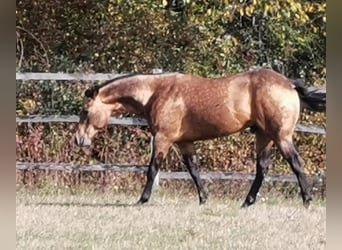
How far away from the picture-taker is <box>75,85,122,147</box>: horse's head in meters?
4.24

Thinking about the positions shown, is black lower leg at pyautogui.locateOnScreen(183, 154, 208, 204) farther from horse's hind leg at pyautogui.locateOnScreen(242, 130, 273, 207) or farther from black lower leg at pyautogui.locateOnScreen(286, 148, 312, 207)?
black lower leg at pyautogui.locateOnScreen(286, 148, 312, 207)

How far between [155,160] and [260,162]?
63 centimetres

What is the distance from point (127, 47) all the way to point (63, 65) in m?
0.41

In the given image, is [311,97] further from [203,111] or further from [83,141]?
[83,141]

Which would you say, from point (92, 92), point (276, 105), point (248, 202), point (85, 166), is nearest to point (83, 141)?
point (85, 166)

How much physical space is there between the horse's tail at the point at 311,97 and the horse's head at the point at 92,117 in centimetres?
113

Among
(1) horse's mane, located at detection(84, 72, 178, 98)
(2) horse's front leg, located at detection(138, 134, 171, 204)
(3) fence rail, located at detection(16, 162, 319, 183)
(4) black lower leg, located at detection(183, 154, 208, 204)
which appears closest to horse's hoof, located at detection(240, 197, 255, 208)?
(3) fence rail, located at detection(16, 162, 319, 183)

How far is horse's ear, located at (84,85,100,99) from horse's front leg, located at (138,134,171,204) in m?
0.45

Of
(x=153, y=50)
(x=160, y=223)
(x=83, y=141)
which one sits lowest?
(x=160, y=223)

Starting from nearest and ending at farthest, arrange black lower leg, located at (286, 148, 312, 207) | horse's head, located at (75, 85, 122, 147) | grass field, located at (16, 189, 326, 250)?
1. grass field, located at (16, 189, 326, 250)
2. black lower leg, located at (286, 148, 312, 207)
3. horse's head, located at (75, 85, 122, 147)

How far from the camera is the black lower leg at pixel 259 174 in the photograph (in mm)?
4152

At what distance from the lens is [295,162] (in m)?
4.14

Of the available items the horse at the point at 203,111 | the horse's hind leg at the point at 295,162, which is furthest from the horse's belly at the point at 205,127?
the horse's hind leg at the point at 295,162
